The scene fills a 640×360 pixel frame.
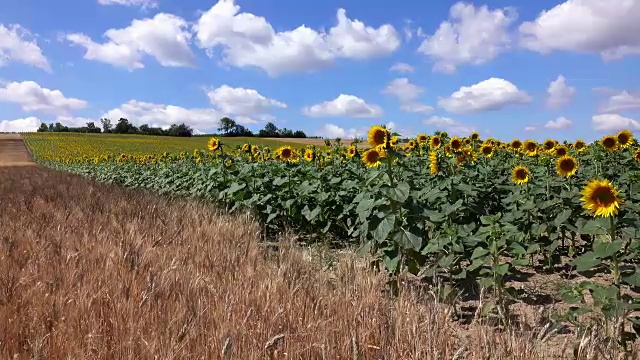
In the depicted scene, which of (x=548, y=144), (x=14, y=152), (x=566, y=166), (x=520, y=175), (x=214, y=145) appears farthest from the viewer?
(x=14, y=152)

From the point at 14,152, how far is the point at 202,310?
2402 inches

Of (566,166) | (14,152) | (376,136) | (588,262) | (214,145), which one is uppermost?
(376,136)

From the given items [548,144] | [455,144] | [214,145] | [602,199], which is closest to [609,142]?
[548,144]

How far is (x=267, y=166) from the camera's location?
29.2 feet

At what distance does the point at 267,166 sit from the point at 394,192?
502cm

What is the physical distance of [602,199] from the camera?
11.4ft

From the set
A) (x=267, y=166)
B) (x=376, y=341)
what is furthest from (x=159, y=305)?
(x=267, y=166)

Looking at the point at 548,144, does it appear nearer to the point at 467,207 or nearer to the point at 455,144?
the point at 455,144

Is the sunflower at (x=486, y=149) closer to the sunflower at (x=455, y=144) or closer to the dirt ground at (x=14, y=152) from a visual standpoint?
the sunflower at (x=455, y=144)

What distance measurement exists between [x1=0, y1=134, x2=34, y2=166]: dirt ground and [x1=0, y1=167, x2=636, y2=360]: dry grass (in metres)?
42.2

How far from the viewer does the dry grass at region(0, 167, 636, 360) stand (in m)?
2.29

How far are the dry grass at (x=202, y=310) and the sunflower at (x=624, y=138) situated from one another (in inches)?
201

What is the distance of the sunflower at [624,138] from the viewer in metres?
7.25

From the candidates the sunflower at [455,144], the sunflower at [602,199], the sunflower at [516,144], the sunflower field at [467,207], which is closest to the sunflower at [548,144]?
the sunflower field at [467,207]
